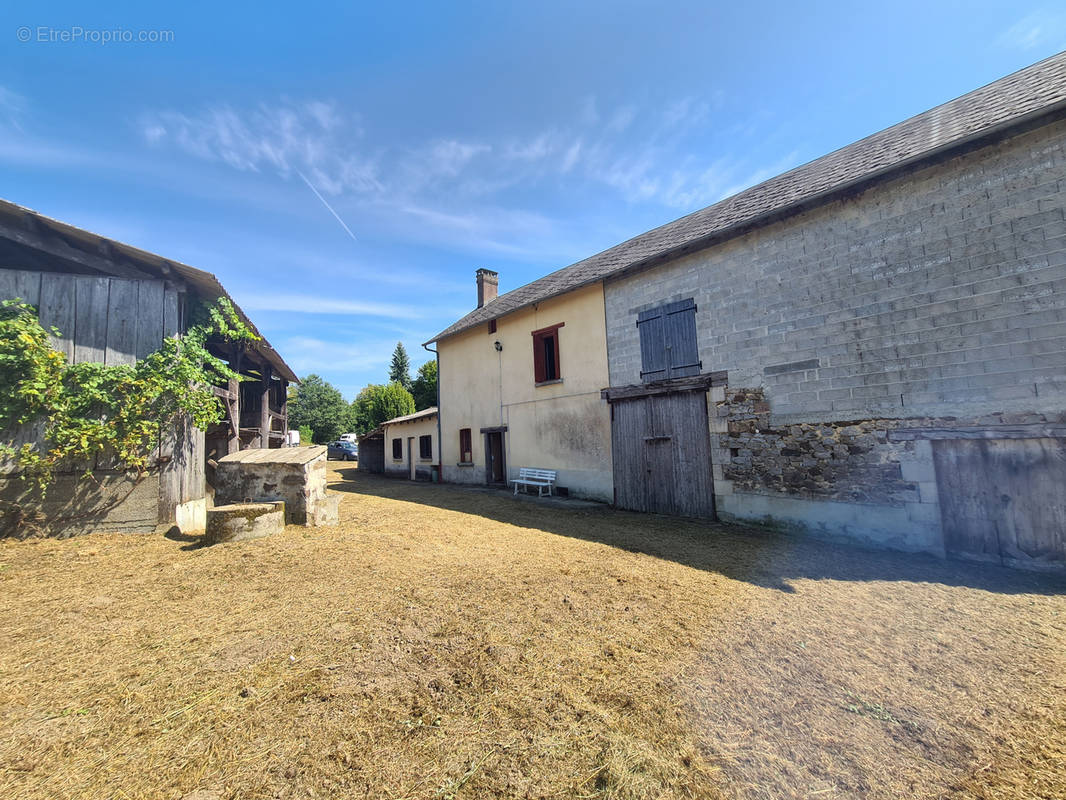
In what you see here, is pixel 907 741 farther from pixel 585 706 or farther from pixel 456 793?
pixel 456 793

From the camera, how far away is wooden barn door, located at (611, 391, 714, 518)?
8320 millimetres

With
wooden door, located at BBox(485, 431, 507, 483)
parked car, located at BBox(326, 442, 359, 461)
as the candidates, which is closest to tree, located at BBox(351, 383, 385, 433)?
parked car, located at BBox(326, 442, 359, 461)

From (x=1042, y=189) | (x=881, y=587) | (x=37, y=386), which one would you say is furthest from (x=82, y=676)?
(x=1042, y=189)

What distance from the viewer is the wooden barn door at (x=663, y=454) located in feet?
27.3

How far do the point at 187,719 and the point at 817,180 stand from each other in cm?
1056

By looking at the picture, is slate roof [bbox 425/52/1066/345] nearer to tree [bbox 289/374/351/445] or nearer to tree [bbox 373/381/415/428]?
tree [bbox 373/381/415/428]

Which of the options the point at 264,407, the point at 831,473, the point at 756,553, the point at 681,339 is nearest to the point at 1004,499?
the point at 831,473

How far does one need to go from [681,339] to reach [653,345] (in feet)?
2.15

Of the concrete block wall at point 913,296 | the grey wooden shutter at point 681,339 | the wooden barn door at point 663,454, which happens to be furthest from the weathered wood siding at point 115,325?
the concrete block wall at point 913,296

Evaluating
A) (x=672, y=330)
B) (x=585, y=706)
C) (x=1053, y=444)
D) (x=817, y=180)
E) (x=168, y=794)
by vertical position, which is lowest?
(x=585, y=706)

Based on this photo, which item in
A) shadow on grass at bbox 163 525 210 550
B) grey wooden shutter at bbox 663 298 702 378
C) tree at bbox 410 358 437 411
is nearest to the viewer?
shadow on grass at bbox 163 525 210 550

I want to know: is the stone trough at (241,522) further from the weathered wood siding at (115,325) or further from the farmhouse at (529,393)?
the farmhouse at (529,393)

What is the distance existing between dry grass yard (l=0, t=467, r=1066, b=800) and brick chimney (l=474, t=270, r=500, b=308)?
14.3 metres

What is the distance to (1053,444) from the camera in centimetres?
509
